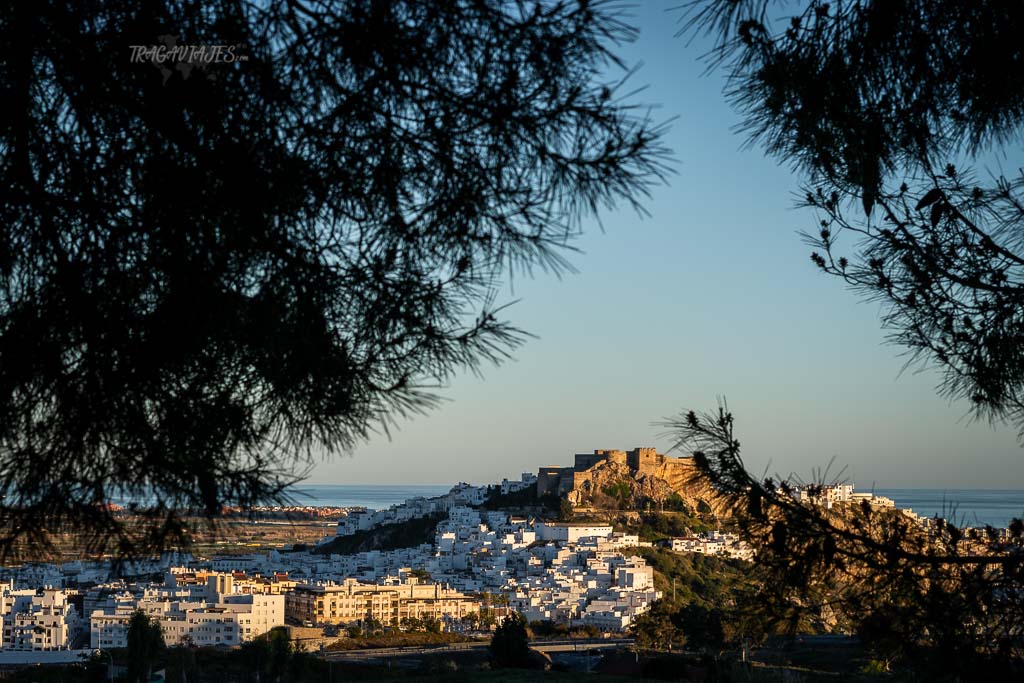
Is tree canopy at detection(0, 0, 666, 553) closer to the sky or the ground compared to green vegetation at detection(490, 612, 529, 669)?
closer to the sky

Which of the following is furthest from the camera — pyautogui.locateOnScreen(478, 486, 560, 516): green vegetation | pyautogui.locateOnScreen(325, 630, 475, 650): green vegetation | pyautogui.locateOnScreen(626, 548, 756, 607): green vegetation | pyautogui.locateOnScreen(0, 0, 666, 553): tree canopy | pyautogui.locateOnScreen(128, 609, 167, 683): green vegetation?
pyautogui.locateOnScreen(478, 486, 560, 516): green vegetation

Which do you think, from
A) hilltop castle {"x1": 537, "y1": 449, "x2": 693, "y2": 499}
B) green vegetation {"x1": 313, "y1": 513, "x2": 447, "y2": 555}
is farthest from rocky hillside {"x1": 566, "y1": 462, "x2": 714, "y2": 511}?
green vegetation {"x1": 313, "y1": 513, "x2": 447, "y2": 555}

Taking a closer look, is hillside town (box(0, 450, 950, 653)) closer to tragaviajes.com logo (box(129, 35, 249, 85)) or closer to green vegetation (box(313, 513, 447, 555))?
green vegetation (box(313, 513, 447, 555))

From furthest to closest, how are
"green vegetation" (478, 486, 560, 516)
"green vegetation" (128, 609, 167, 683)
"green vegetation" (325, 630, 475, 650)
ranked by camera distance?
"green vegetation" (478, 486, 560, 516) → "green vegetation" (325, 630, 475, 650) → "green vegetation" (128, 609, 167, 683)

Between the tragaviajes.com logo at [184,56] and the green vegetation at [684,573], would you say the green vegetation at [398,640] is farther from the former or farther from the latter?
the tragaviajes.com logo at [184,56]

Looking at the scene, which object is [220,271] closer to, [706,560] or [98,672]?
[98,672]

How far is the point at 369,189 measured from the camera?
2.07 metres

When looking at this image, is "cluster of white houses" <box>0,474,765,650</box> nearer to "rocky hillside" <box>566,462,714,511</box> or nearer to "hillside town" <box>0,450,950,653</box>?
"hillside town" <box>0,450,950,653</box>

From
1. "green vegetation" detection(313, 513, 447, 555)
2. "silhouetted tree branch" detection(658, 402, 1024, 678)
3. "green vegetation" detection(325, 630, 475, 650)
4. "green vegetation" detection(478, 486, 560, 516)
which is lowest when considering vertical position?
"green vegetation" detection(325, 630, 475, 650)

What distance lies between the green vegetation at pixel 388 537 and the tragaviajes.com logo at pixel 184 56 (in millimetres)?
56707

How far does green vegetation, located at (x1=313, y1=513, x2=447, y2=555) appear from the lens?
58.5 meters

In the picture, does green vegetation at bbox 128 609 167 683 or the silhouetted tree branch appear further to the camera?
green vegetation at bbox 128 609 167 683

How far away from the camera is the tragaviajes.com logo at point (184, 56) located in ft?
6.75

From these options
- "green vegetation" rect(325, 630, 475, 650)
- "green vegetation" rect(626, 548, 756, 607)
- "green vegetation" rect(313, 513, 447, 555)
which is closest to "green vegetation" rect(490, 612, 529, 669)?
"green vegetation" rect(325, 630, 475, 650)
